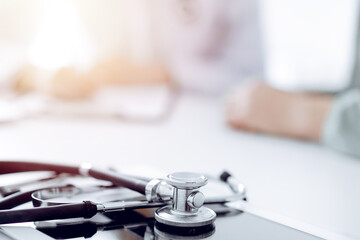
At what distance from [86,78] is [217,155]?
55 cm

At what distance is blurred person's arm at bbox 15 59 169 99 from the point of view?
1.06 m

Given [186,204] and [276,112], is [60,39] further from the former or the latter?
[186,204]

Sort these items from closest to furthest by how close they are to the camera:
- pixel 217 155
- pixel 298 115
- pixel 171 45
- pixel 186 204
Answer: pixel 186 204 < pixel 217 155 < pixel 298 115 < pixel 171 45

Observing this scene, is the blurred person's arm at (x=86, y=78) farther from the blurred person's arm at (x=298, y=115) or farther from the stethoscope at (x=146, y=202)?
the stethoscope at (x=146, y=202)

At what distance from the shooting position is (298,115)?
2.57 feet

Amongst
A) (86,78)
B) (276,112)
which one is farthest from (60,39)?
(276,112)

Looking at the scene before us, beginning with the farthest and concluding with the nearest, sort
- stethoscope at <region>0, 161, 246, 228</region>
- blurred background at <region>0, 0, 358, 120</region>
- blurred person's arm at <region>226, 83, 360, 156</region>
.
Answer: blurred background at <region>0, 0, 358, 120</region>, blurred person's arm at <region>226, 83, 360, 156</region>, stethoscope at <region>0, 161, 246, 228</region>

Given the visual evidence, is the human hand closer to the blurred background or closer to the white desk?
the white desk

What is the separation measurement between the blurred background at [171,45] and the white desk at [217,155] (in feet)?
0.51

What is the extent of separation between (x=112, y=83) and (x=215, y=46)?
293mm

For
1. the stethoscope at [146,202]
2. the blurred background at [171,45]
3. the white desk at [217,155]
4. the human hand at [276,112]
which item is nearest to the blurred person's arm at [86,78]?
the blurred background at [171,45]

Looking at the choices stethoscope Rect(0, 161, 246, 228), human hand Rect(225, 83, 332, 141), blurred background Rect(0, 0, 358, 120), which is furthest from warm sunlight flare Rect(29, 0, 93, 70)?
stethoscope Rect(0, 161, 246, 228)

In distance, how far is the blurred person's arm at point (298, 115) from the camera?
2.20 ft

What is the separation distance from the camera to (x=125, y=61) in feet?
4.34
